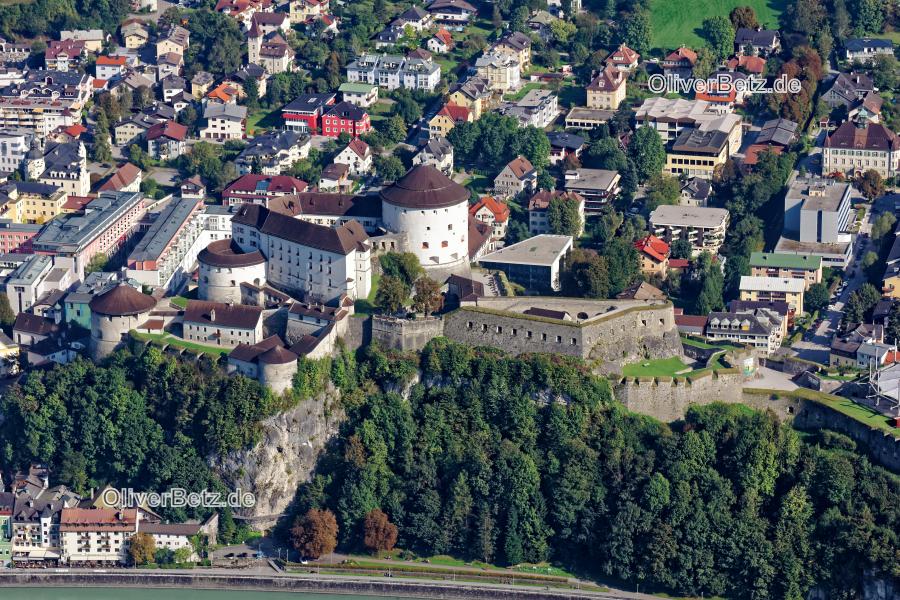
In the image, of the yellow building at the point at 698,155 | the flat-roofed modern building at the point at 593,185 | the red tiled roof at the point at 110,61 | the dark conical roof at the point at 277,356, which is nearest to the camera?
the dark conical roof at the point at 277,356

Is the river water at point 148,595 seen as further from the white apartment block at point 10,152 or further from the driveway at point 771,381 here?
the white apartment block at point 10,152

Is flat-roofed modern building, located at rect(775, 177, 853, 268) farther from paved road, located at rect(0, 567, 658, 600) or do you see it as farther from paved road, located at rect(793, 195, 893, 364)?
paved road, located at rect(0, 567, 658, 600)

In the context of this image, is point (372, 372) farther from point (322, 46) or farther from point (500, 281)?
point (322, 46)

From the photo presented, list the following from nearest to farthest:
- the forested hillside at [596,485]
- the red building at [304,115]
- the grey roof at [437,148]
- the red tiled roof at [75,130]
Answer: the forested hillside at [596,485] → the grey roof at [437,148] → the red building at [304,115] → the red tiled roof at [75,130]

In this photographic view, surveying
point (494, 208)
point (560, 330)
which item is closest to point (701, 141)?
point (494, 208)

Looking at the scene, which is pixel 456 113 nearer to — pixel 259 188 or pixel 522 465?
pixel 259 188

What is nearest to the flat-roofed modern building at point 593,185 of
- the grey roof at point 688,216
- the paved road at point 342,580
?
the grey roof at point 688,216

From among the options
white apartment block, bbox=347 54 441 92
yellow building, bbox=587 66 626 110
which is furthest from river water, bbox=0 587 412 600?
white apartment block, bbox=347 54 441 92
